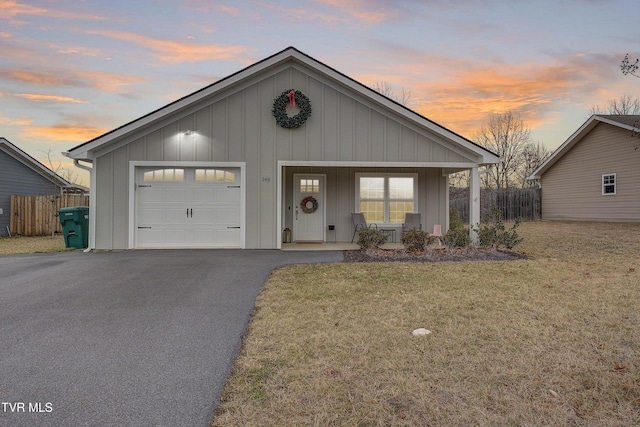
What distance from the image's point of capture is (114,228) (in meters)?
9.59

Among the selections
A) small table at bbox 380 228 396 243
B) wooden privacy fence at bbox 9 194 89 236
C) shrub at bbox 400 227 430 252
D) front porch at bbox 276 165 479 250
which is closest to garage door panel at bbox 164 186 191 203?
front porch at bbox 276 165 479 250

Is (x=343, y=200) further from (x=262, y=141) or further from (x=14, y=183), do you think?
(x=14, y=183)

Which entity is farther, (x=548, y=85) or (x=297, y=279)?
(x=548, y=85)

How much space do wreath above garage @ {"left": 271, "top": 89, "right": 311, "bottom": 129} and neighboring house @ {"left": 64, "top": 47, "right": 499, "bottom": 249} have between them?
3cm

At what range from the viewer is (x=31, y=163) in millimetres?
17797

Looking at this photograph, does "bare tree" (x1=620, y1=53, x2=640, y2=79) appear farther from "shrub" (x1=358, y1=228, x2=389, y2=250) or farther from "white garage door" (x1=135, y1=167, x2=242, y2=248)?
"white garage door" (x1=135, y1=167, x2=242, y2=248)

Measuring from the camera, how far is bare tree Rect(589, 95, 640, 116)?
29.7 m

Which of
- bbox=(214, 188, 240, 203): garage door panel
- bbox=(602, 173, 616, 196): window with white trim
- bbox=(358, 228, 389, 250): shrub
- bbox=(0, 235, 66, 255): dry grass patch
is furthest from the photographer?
bbox=(602, 173, 616, 196): window with white trim

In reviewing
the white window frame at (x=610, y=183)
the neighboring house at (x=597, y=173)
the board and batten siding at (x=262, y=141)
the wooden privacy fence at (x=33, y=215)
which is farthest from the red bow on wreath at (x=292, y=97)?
the white window frame at (x=610, y=183)

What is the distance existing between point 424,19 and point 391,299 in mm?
9893

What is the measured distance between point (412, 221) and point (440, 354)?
862cm

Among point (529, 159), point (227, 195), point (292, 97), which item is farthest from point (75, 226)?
point (529, 159)

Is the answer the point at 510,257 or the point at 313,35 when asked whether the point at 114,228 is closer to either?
the point at 313,35

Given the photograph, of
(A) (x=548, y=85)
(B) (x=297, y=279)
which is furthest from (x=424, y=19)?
(B) (x=297, y=279)
